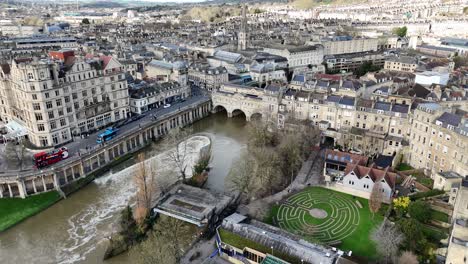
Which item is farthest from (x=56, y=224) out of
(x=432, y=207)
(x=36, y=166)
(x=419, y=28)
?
(x=419, y=28)

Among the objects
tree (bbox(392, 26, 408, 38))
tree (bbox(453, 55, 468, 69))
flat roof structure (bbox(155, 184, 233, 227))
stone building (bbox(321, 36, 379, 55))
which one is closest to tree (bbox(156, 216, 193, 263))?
flat roof structure (bbox(155, 184, 233, 227))

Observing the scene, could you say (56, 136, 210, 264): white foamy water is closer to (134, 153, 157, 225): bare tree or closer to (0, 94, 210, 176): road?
(134, 153, 157, 225): bare tree

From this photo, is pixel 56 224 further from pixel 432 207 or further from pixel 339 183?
pixel 432 207

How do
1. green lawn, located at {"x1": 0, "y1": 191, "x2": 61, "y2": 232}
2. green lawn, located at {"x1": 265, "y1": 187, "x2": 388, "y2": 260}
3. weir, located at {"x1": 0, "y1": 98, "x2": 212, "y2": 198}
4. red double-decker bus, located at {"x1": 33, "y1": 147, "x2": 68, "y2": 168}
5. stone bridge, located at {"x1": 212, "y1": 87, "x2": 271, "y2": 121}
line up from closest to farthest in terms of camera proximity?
green lawn, located at {"x1": 265, "y1": 187, "x2": 388, "y2": 260} < green lawn, located at {"x1": 0, "y1": 191, "x2": 61, "y2": 232} < weir, located at {"x1": 0, "y1": 98, "x2": 212, "y2": 198} < red double-decker bus, located at {"x1": 33, "y1": 147, "x2": 68, "y2": 168} < stone bridge, located at {"x1": 212, "y1": 87, "x2": 271, "y2": 121}

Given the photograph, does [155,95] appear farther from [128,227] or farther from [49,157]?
[128,227]

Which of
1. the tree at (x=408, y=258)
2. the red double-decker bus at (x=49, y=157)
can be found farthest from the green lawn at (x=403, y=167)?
the red double-decker bus at (x=49, y=157)

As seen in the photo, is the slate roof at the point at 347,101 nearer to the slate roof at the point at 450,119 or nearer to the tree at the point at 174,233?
the slate roof at the point at 450,119

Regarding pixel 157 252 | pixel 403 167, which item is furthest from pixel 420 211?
pixel 157 252
